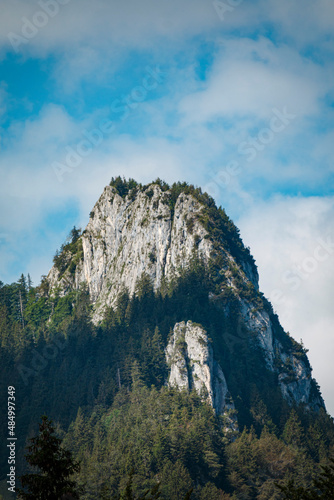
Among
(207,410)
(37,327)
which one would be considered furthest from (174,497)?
(37,327)

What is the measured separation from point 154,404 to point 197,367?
14.2 m

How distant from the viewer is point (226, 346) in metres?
114

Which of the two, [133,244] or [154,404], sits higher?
[133,244]

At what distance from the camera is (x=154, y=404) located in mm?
93312

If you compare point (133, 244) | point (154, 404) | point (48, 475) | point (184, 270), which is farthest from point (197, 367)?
point (48, 475)

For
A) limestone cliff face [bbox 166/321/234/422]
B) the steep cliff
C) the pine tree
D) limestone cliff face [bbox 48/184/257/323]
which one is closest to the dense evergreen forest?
the steep cliff

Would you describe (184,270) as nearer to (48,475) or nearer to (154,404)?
(154,404)

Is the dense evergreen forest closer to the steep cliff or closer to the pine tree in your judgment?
the steep cliff

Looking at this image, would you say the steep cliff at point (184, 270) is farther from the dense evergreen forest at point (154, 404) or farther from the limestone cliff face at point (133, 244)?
the dense evergreen forest at point (154, 404)

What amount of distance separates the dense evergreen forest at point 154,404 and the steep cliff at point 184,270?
183 cm

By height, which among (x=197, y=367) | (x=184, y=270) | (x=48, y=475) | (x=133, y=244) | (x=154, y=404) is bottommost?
(x=48, y=475)

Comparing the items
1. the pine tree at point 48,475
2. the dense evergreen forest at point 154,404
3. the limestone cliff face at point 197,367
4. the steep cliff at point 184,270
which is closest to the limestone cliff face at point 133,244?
the steep cliff at point 184,270

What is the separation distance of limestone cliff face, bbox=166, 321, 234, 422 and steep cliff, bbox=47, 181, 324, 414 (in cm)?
20

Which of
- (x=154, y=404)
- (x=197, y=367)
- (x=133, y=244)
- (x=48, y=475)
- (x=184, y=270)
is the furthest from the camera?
(x=133, y=244)
